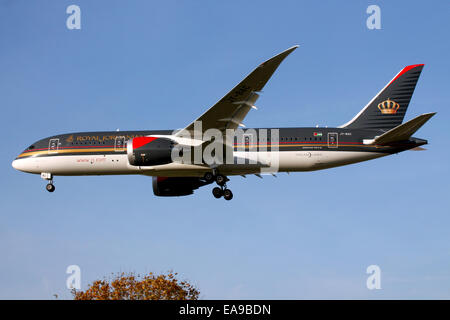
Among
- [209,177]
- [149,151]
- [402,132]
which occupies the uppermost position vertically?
[402,132]

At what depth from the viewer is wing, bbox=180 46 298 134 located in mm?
25239

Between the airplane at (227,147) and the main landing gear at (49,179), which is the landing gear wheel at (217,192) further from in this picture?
the main landing gear at (49,179)

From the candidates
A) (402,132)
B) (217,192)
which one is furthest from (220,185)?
(402,132)

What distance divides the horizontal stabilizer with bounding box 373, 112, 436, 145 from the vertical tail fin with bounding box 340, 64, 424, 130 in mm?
3328

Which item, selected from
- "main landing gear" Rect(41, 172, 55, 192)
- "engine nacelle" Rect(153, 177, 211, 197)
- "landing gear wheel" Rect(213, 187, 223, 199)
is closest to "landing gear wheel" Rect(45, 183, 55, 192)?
"main landing gear" Rect(41, 172, 55, 192)

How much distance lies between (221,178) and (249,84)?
8933 mm

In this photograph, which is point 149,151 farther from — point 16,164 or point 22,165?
point 16,164

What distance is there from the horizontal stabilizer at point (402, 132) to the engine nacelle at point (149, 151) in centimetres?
1252

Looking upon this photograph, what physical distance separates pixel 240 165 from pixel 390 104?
37.8 ft

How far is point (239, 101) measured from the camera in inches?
1118

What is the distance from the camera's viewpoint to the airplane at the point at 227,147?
31.6 m

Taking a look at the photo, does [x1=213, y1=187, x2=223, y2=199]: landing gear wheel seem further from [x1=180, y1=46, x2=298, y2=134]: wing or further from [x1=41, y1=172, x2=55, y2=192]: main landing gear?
[x1=41, y1=172, x2=55, y2=192]: main landing gear
